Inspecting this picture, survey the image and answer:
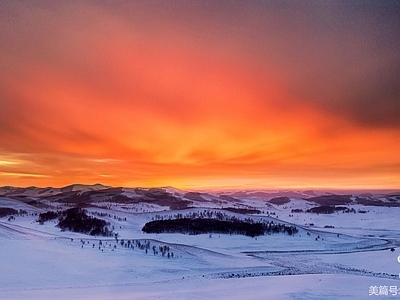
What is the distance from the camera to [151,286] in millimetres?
3965

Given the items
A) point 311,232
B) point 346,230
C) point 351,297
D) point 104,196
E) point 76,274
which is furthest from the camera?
point 104,196

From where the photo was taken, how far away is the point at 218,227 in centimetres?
784

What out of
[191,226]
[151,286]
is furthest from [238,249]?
[151,286]

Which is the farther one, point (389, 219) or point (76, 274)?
point (389, 219)

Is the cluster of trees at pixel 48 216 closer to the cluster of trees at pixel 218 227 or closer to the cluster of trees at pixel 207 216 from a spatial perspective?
the cluster of trees at pixel 207 216

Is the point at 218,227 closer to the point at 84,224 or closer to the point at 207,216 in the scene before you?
the point at 207,216

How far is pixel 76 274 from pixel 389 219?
737cm

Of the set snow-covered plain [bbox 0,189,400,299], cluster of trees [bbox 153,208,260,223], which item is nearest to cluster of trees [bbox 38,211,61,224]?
snow-covered plain [bbox 0,189,400,299]

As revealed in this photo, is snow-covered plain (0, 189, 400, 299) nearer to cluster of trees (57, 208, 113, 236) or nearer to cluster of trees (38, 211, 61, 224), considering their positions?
cluster of trees (57, 208, 113, 236)

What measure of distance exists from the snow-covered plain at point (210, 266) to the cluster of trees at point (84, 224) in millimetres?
311

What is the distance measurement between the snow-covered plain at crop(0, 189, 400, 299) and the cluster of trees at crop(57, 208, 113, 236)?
1.02 ft

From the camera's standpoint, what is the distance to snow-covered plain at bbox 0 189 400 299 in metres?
3.55

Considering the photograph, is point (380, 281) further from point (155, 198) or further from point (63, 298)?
point (155, 198)

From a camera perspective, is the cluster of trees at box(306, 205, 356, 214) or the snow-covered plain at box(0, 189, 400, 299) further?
the cluster of trees at box(306, 205, 356, 214)
